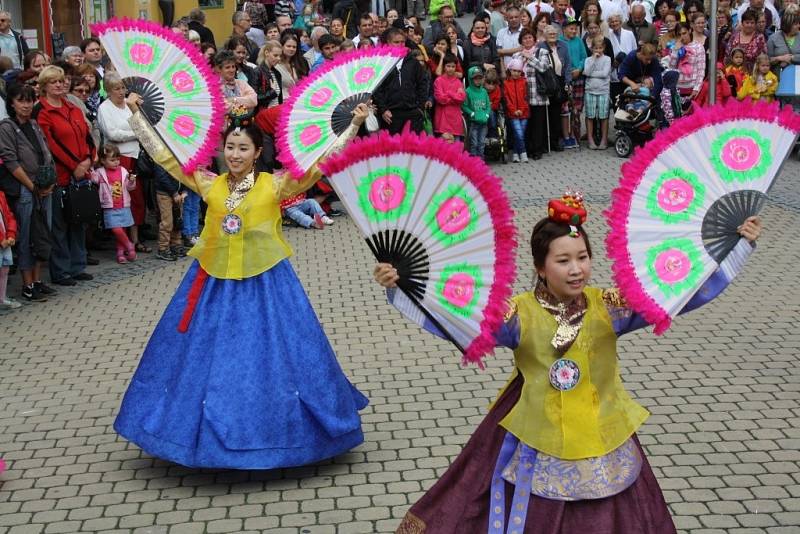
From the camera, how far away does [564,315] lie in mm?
4121

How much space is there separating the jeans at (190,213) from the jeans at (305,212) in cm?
122

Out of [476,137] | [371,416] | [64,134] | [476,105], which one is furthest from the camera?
[476,137]

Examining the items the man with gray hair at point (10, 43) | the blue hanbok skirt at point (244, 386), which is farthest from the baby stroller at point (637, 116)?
the blue hanbok skirt at point (244, 386)

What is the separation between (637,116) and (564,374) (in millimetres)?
10775

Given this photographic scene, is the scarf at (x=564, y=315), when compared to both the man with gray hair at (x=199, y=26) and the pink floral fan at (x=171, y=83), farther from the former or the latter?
the man with gray hair at (x=199, y=26)

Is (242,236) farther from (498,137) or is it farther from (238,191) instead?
(498,137)

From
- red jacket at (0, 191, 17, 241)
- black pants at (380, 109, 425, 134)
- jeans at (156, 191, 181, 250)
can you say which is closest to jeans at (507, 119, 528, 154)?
black pants at (380, 109, 425, 134)

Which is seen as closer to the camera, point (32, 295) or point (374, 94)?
point (32, 295)

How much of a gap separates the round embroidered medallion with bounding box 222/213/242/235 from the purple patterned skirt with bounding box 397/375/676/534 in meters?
1.98

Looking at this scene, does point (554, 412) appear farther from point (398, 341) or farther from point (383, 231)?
point (398, 341)

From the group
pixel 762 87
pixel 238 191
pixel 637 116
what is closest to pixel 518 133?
pixel 637 116

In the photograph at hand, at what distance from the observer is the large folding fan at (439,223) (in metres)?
3.88

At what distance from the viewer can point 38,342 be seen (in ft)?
27.4

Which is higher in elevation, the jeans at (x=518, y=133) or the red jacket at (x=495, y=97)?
the red jacket at (x=495, y=97)
